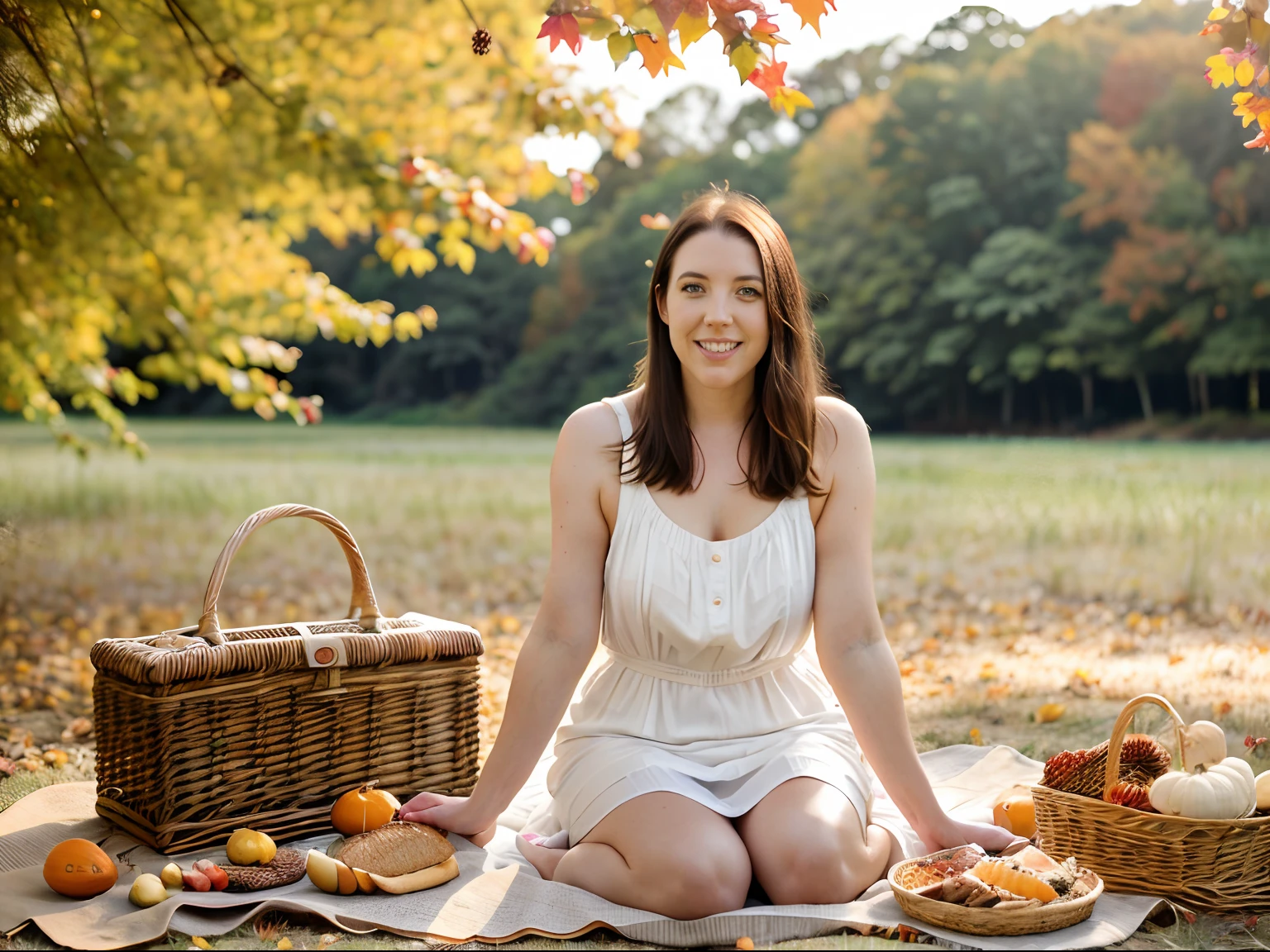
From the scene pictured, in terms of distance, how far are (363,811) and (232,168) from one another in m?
9.39

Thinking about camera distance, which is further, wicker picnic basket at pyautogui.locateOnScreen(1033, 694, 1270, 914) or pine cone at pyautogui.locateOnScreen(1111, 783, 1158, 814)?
pine cone at pyautogui.locateOnScreen(1111, 783, 1158, 814)

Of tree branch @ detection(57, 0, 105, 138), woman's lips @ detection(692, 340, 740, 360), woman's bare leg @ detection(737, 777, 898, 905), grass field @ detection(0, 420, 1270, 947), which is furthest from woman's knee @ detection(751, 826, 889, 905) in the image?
tree branch @ detection(57, 0, 105, 138)

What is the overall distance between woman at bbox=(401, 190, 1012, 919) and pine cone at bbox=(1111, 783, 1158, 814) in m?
0.35

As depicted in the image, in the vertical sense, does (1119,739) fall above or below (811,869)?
above

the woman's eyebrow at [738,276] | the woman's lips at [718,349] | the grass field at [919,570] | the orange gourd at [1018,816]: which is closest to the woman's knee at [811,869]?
the orange gourd at [1018,816]

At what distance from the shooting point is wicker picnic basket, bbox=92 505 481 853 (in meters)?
2.91

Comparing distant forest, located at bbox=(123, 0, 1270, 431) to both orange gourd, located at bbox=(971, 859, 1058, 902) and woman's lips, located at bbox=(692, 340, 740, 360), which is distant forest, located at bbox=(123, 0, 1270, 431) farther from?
orange gourd, located at bbox=(971, 859, 1058, 902)

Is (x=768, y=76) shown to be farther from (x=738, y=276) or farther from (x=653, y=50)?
(x=738, y=276)

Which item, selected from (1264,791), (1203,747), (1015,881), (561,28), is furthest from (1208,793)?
(561,28)

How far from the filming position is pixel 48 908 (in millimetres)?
2580

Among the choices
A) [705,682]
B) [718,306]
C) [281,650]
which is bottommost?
[705,682]

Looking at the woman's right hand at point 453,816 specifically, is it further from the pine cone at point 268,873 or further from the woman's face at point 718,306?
the woman's face at point 718,306

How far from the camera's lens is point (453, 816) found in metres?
3.03

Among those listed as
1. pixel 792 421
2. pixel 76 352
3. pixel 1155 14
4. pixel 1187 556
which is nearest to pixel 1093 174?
pixel 1155 14
